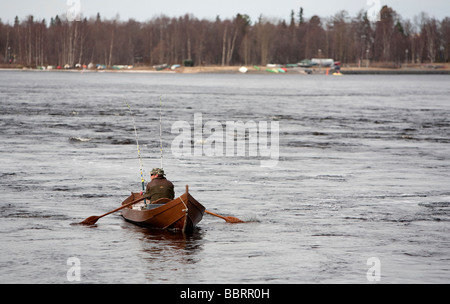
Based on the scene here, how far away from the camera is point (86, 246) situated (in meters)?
19.4

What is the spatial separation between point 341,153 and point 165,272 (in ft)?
76.9

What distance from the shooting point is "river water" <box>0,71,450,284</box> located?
1745 cm

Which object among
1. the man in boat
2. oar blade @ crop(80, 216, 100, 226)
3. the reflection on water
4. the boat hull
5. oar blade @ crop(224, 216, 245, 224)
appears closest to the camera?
the reflection on water

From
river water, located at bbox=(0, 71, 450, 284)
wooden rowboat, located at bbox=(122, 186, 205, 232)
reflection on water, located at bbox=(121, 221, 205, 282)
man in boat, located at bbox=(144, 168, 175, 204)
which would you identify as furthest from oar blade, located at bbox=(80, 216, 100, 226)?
man in boat, located at bbox=(144, 168, 175, 204)

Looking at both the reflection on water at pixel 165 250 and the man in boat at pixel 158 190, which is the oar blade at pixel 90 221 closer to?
the reflection on water at pixel 165 250

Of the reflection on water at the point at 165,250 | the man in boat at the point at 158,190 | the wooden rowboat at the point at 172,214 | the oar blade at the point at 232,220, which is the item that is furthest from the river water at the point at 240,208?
the man in boat at the point at 158,190

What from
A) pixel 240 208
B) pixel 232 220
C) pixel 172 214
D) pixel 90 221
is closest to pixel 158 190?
pixel 172 214

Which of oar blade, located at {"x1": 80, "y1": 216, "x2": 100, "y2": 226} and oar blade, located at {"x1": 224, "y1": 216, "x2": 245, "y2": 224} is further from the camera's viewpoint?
oar blade, located at {"x1": 224, "y1": 216, "x2": 245, "y2": 224}

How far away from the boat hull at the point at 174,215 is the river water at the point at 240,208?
346 mm

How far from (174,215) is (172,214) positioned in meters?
0.06

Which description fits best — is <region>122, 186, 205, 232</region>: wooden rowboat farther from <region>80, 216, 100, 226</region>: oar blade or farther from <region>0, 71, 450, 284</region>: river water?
<region>80, 216, 100, 226</region>: oar blade

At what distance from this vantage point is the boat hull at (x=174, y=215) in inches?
781

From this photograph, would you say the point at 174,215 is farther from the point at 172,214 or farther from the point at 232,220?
Answer: the point at 232,220

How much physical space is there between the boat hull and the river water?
1.14 feet
